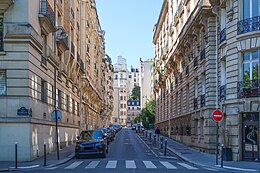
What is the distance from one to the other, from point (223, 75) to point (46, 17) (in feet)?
36.5

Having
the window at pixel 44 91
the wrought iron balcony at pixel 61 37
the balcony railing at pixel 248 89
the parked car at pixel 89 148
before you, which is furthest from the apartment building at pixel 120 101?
the balcony railing at pixel 248 89

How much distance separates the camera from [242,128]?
73.0ft

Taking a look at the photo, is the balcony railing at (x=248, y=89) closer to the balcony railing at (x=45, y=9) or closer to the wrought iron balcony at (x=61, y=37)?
the balcony railing at (x=45, y=9)

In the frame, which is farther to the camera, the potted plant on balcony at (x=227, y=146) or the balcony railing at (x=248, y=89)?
the potted plant on balcony at (x=227, y=146)

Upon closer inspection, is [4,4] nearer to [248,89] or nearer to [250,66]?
[250,66]

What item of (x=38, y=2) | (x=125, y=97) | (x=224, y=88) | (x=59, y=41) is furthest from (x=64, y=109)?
(x=125, y=97)

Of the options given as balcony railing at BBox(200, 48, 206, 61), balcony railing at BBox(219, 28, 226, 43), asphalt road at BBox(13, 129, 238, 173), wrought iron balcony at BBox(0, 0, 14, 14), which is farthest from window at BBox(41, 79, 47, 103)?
balcony railing at BBox(219, 28, 226, 43)

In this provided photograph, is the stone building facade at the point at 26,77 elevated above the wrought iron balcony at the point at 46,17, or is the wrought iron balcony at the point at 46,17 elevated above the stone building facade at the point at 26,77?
the wrought iron balcony at the point at 46,17

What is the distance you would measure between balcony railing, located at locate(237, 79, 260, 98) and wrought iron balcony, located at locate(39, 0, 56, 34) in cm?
1152

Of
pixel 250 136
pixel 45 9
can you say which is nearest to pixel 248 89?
pixel 250 136

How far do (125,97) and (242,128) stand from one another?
507 ft

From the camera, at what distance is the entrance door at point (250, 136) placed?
21531 millimetres

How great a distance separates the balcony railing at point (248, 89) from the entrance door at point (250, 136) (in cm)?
102

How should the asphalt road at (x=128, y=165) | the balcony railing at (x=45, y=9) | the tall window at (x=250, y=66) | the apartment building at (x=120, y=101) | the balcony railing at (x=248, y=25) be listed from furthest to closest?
the apartment building at (x=120, y=101)
the balcony railing at (x=45, y=9)
the tall window at (x=250, y=66)
the balcony railing at (x=248, y=25)
the asphalt road at (x=128, y=165)
